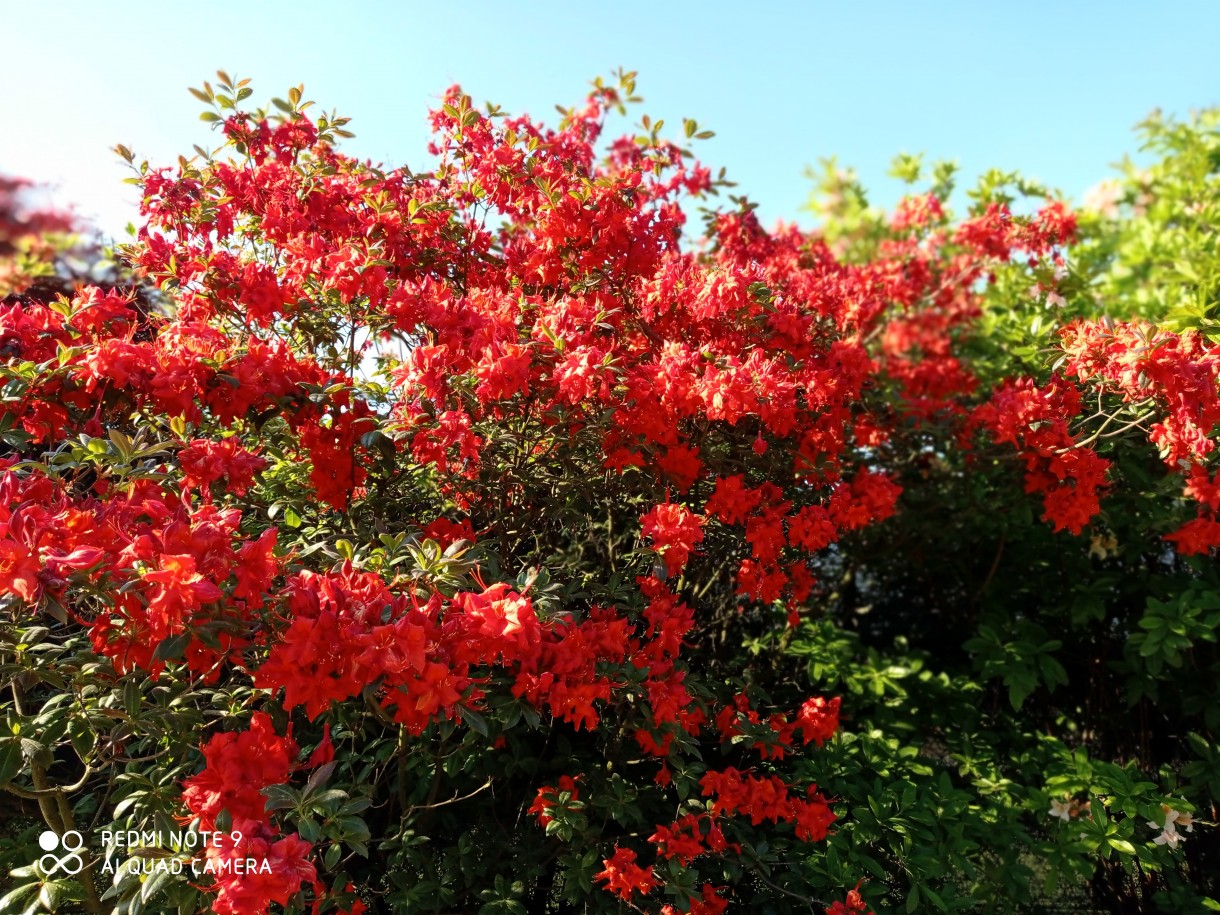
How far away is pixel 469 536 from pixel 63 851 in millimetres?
1238

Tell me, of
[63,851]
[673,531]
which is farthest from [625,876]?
[63,851]

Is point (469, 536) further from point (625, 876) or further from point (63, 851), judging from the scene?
point (63, 851)

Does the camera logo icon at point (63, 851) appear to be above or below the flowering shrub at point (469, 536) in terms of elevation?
below

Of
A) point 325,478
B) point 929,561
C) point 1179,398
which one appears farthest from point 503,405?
point 929,561

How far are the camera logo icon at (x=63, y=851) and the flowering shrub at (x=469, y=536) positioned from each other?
58mm

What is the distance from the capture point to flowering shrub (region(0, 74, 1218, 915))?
1.46 metres

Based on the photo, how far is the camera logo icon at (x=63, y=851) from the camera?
1.83m

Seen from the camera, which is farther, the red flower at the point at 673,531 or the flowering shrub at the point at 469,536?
the red flower at the point at 673,531

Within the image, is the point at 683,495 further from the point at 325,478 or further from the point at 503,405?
the point at 325,478

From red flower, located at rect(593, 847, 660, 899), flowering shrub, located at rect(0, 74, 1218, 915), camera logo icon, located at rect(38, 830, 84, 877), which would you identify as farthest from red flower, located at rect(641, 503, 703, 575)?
camera logo icon, located at rect(38, 830, 84, 877)

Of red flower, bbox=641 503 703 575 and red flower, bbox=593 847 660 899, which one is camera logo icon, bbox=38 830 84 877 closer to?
red flower, bbox=593 847 660 899

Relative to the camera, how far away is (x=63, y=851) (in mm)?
1987

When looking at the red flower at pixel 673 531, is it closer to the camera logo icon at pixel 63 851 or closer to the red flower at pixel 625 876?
the red flower at pixel 625 876

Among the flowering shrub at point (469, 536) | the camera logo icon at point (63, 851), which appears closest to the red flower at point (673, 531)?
the flowering shrub at point (469, 536)
